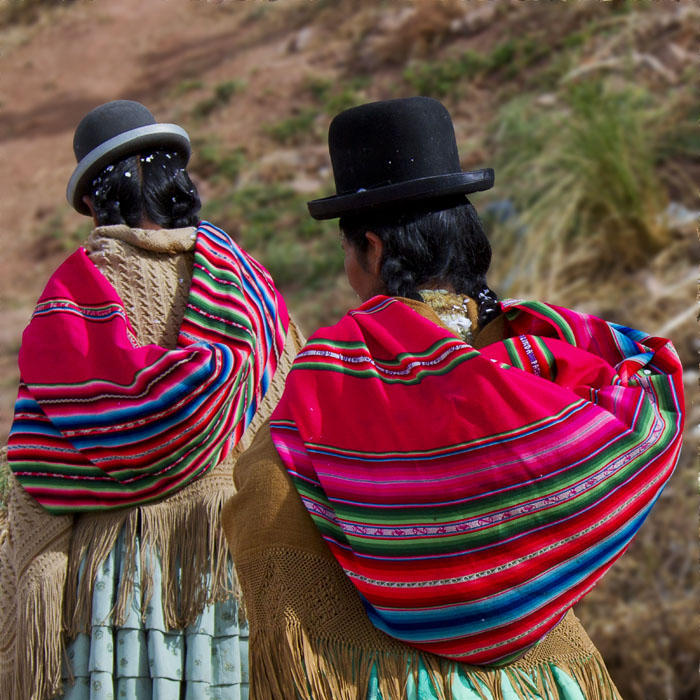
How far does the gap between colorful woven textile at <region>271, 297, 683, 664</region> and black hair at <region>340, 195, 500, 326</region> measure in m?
0.19

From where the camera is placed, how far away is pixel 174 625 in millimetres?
2781

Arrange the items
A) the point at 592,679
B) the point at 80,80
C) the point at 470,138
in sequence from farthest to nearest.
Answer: the point at 80,80 → the point at 470,138 → the point at 592,679

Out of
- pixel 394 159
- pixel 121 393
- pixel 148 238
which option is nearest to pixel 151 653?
pixel 121 393

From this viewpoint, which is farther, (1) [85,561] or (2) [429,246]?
(1) [85,561]

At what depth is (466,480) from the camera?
1829 mm

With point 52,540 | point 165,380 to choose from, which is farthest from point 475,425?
point 52,540

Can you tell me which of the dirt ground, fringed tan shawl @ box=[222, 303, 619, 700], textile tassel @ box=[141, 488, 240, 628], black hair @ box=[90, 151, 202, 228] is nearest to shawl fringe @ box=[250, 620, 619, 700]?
fringed tan shawl @ box=[222, 303, 619, 700]

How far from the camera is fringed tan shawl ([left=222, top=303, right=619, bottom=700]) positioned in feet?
6.13

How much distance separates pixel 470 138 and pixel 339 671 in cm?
858

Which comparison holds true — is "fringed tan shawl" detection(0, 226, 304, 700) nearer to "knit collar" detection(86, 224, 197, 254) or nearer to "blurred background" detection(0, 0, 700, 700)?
"knit collar" detection(86, 224, 197, 254)

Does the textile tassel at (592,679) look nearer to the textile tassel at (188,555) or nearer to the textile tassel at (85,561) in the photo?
the textile tassel at (188,555)

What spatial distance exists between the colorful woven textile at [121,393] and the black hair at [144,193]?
0.23 meters

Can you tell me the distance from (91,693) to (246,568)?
3.57 ft

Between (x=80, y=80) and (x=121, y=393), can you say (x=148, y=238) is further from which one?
(x=80, y=80)
